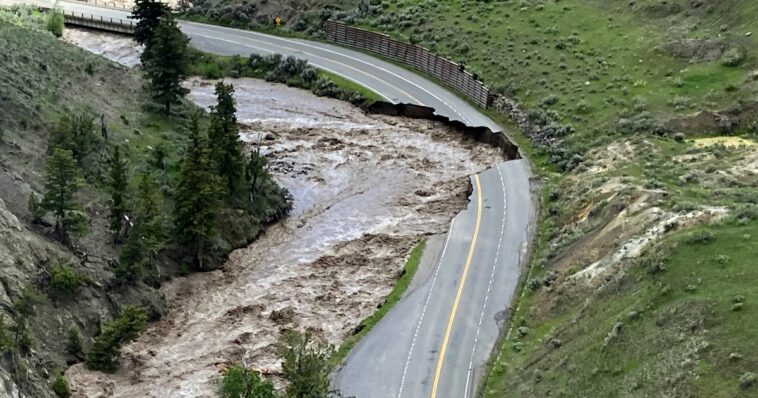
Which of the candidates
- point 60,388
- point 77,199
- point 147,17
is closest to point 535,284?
point 60,388

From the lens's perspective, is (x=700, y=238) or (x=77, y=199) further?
(x=77, y=199)

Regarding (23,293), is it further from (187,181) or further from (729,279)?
(729,279)

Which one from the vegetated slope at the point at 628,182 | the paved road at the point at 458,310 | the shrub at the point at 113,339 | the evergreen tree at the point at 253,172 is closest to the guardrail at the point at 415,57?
the vegetated slope at the point at 628,182

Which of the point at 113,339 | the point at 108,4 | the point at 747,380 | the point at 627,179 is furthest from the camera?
the point at 108,4

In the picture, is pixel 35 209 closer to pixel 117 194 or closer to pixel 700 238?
pixel 117 194

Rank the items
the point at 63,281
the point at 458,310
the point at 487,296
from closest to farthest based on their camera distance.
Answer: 1. the point at 63,281
2. the point at 458,310
3. the point at 487,296

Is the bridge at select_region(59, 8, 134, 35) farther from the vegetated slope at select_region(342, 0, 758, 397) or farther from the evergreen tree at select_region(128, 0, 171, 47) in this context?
the evergreen tree at select_region(128, 0, 171, 47)
